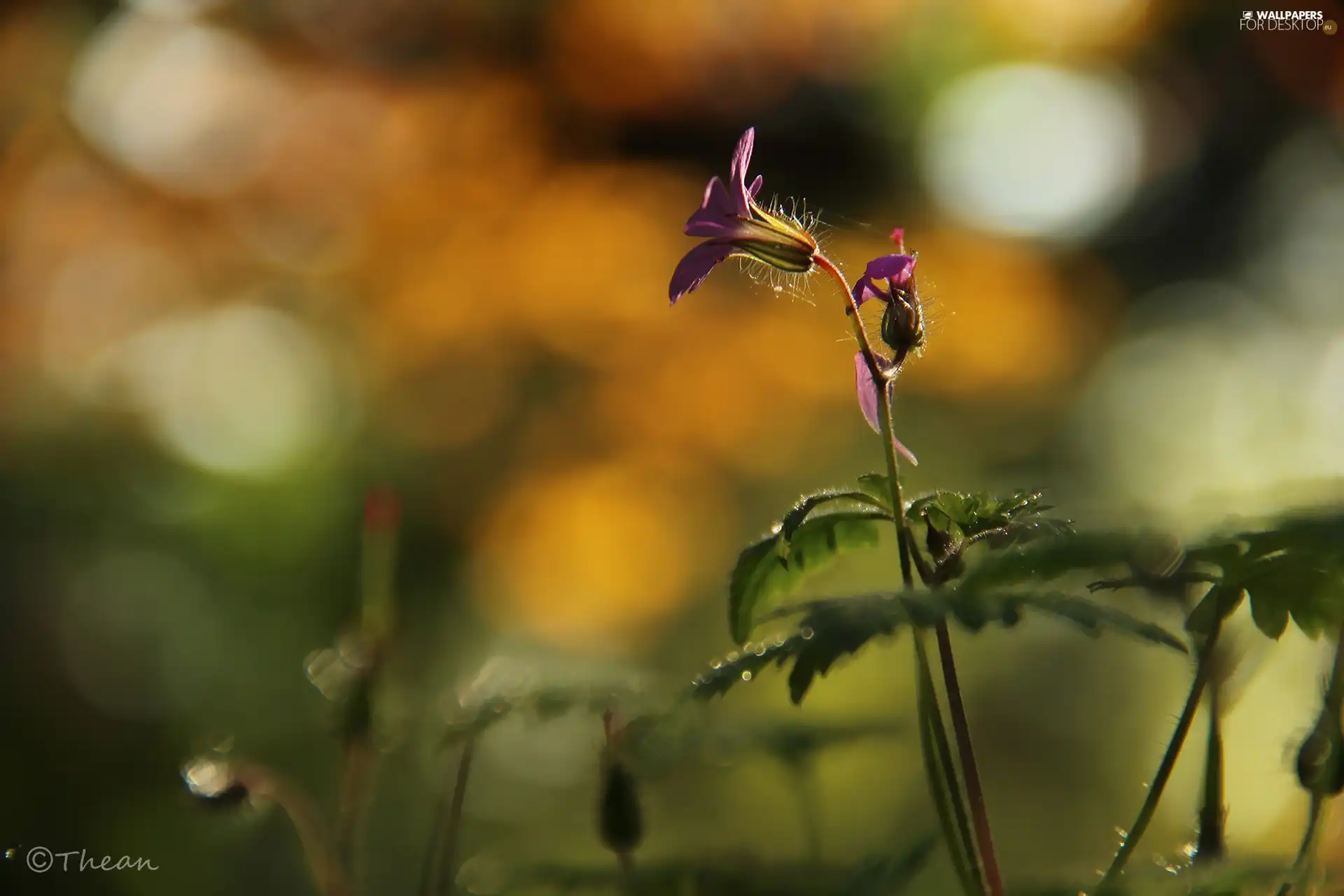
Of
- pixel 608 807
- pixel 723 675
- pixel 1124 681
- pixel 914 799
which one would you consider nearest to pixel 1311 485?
pixel 723 675

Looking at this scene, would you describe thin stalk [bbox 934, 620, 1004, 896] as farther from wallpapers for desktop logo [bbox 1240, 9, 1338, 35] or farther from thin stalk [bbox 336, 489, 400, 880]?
wallpapers for desktop logo [bbox 1240, 9, 1338, 35]

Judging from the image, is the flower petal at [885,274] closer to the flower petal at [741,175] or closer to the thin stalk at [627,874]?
the flower petal at [741,175]

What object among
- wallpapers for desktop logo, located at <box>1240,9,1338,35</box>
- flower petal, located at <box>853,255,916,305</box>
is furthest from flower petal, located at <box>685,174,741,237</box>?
wallpapers for desktop logo, located at <box>1240,9,1338,35</box>

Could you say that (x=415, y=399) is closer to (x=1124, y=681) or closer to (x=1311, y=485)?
(x=1124, y=681)

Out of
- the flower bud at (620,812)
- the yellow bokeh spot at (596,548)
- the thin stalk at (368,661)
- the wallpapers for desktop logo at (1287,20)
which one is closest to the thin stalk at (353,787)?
the thin stalk at (368,661)

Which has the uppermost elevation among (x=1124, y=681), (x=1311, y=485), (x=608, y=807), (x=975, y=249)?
(x=975, y=249)

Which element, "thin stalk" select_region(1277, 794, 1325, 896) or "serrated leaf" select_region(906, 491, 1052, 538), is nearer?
"thin stalk" select_region(1277, 794, 1325, 896)

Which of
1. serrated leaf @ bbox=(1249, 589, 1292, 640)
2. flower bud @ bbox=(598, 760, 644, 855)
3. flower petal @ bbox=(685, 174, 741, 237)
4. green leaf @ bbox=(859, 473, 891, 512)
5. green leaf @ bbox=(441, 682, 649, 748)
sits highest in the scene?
flower petal @ bbox=(685, 174, 741, 237)
